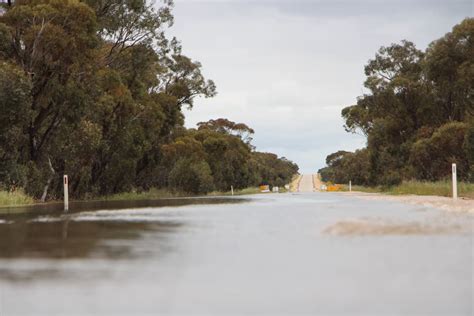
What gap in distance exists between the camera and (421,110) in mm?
58906

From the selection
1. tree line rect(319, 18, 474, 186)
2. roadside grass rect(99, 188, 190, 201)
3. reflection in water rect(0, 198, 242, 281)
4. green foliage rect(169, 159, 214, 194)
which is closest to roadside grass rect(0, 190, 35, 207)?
roadside grass rect(99, 188, 190, 201)

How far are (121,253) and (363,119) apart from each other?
63.5 meters

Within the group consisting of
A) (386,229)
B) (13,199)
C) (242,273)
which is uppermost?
(13,199)

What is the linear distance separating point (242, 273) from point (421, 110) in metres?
56.0

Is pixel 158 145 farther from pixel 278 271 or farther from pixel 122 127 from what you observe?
pixel 278 271

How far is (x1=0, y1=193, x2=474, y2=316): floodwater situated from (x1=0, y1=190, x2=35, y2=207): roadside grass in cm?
1870

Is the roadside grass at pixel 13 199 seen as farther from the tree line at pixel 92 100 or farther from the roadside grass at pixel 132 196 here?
the roadside grass at pixel 132 196

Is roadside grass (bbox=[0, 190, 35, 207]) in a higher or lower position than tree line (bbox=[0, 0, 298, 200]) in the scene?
lower

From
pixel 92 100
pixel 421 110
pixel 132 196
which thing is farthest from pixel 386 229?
pixel 421 110

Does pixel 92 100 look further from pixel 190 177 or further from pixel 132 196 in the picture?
pixel 190 177

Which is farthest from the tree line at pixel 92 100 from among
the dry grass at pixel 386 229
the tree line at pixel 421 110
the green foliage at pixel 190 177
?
the dry grass at pixel 386 229

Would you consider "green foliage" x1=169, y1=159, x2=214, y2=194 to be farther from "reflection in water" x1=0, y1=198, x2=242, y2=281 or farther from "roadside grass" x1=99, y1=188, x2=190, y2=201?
"reflection in water" x1=0, y1=198, x2=242, y2=281

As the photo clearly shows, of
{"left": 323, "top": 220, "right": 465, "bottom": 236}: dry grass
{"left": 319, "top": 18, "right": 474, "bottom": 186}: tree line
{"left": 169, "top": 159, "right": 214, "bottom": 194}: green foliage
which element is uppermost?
{"left": 319, "top": 18, "right": 474, "bottom": 186}: tree line

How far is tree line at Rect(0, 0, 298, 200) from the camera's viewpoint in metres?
32.7
